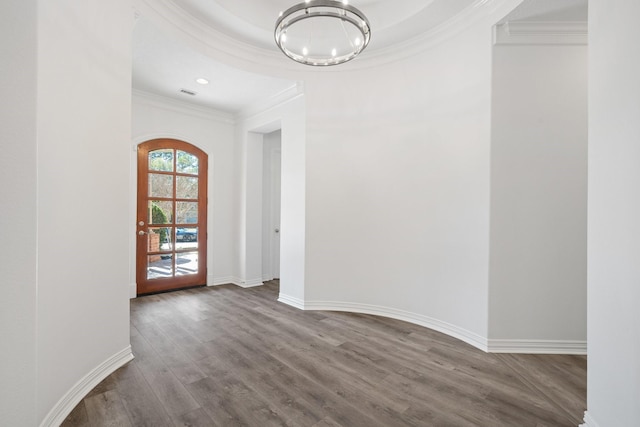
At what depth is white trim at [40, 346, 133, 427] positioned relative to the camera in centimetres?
172

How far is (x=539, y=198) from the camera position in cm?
265

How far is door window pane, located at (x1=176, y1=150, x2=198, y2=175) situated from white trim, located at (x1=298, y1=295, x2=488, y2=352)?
2.94 meters

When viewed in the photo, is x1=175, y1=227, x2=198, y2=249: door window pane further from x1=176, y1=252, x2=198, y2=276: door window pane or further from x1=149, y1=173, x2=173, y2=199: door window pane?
x1=149, y1=173, x2=173, y2=199: door window pane

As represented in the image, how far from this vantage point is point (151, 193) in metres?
4.54

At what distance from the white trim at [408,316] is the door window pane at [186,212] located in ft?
8.10

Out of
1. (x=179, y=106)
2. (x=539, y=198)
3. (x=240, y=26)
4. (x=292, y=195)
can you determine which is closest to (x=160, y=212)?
(x=179, y=106)

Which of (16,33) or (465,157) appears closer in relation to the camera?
(16,33)

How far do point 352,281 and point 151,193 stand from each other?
3293mm

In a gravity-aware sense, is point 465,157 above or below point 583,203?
above

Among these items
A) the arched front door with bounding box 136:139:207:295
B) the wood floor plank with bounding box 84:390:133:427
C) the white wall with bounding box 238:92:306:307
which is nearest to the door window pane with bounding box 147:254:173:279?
the arched front door with bounding box 136:139:207:295

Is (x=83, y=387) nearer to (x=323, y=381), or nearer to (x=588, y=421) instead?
(x=323, y=381)

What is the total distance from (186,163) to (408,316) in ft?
13.4

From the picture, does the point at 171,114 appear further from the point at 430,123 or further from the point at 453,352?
the point at 453,352

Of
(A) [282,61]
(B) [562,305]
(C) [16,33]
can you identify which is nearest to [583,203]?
(B) [562,305]
